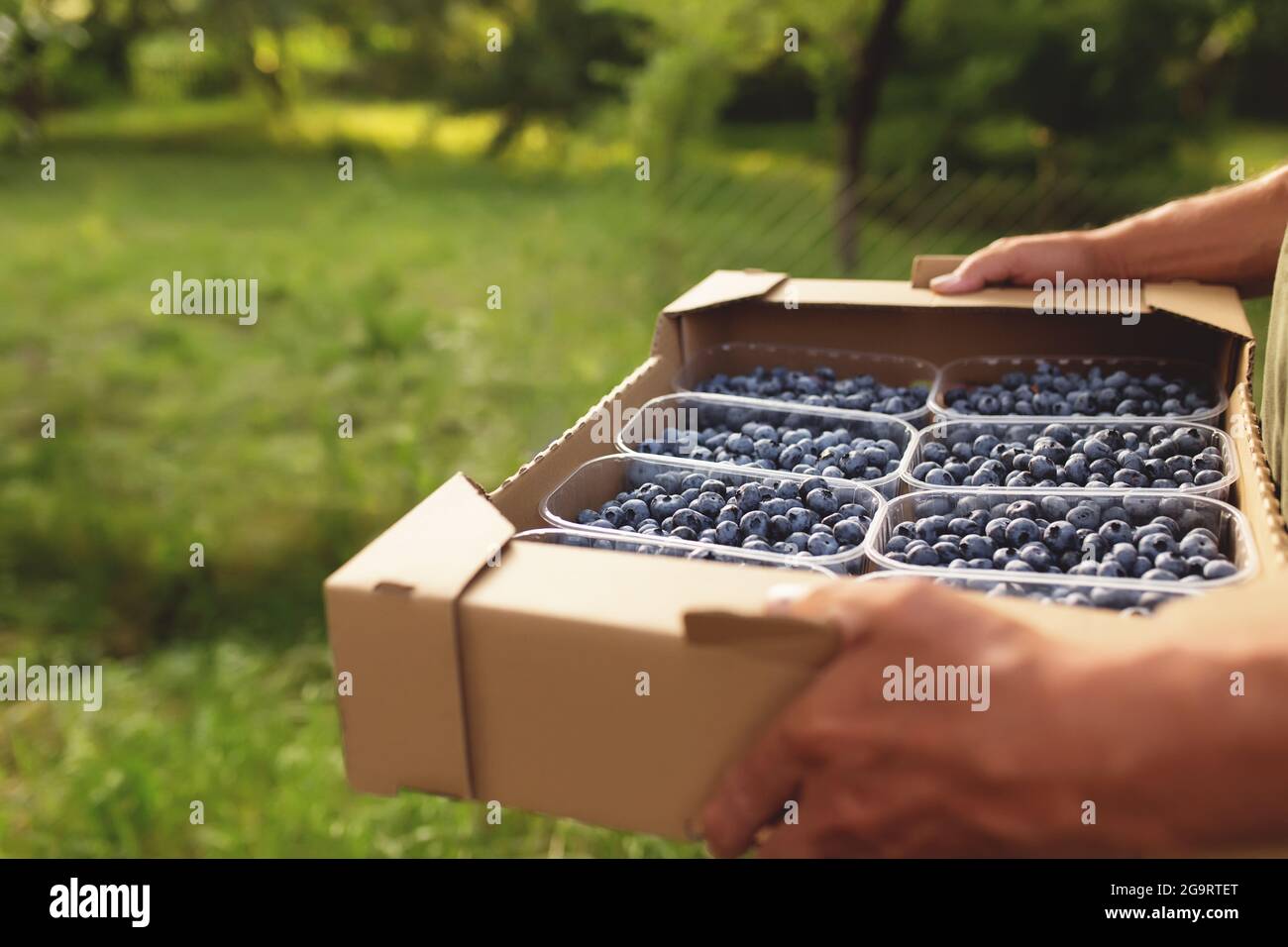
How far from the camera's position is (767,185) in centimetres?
705

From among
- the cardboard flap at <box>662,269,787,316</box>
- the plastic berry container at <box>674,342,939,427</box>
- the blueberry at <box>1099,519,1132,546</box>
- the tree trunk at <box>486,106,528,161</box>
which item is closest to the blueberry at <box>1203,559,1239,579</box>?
the blueberry at <box>1099,519,1132,546</box>

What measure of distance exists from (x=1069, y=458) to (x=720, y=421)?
22.0 inches

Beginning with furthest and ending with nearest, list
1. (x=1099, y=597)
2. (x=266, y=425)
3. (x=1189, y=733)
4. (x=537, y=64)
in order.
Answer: (x=537, y=64), (x=266, y=425), (x=1099, y=597), (x=1189, y=733)

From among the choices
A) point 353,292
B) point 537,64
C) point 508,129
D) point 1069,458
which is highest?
point 537,64

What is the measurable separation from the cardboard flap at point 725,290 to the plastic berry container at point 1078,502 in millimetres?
706

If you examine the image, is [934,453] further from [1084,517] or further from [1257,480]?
[1257,480]

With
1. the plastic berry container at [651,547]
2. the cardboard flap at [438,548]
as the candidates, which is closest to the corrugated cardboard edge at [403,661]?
the cardboard flap at [438,548]

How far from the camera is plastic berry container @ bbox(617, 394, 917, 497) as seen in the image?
69.1 inches

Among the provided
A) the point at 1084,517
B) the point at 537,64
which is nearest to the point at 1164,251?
the point at 1084,517

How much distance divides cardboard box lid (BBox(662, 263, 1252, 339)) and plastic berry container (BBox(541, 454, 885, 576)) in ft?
1.63

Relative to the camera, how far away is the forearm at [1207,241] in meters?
1.97

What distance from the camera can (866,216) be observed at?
245 inches

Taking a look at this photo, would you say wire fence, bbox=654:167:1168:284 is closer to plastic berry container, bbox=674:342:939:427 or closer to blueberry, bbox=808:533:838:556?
plastic berry container, bbox=674:342:939:427
